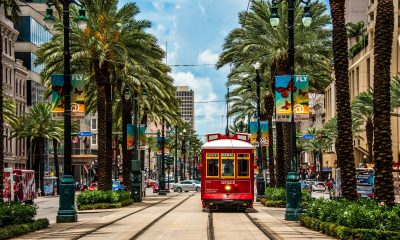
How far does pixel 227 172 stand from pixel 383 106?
57.7 ft

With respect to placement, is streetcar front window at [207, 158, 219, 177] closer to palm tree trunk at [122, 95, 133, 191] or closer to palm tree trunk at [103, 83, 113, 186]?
palm tree trunk at [103, 83, 113, 186]

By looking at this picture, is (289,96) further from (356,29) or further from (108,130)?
(356,29)

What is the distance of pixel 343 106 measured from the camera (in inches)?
920

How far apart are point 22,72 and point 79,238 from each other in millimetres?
75931

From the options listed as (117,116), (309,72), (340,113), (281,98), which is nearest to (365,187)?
(309,72)

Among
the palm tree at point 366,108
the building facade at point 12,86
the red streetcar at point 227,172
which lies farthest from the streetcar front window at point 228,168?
the building facade at point 12,86

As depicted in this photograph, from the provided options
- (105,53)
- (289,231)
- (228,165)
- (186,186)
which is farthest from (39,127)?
(289,231)

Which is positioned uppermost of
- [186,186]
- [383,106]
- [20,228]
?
[383,106]

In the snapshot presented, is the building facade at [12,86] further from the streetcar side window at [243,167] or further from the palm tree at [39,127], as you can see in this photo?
the streetcar side window at [243,167]

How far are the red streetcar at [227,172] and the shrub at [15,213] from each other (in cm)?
1271

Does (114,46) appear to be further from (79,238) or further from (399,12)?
(399,12)

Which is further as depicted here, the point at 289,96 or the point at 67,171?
the point at 289,96

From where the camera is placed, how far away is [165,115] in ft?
233

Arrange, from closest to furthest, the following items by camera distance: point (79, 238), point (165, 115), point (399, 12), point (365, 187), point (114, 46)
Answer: point (79, 238)
point (114, 46)
point (365, 187)
point (165, 115)
point (399, 12)
